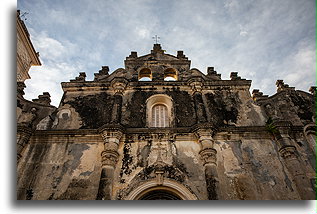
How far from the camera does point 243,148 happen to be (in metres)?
8.80

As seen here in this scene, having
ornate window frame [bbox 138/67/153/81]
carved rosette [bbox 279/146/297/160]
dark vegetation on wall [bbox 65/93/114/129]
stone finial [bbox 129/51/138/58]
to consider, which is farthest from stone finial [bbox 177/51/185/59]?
carved rosette [bbox 279/146/297/160]

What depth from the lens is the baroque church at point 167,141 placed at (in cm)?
779

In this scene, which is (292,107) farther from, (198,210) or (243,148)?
(198,210)

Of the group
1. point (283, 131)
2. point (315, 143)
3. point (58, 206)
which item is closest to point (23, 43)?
point (58, 206)

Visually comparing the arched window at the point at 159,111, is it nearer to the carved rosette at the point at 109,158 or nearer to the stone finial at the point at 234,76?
the carved rosette at the point at 109,158

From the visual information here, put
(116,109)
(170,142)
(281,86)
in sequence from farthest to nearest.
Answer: (281,86), (116,109), (170,142)

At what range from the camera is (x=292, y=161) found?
26.7 ft

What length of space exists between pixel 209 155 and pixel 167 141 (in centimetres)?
169

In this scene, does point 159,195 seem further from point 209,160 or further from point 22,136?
point 22,136

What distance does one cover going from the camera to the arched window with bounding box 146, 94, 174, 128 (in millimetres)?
9914

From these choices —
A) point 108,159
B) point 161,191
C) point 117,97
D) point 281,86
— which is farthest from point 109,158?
point 281,86

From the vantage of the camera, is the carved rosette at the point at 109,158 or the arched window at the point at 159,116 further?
the arched window at the point at 159,116

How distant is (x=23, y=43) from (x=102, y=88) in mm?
9195

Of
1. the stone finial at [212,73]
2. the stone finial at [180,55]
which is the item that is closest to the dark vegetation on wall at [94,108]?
the stone finial at [180,55]
